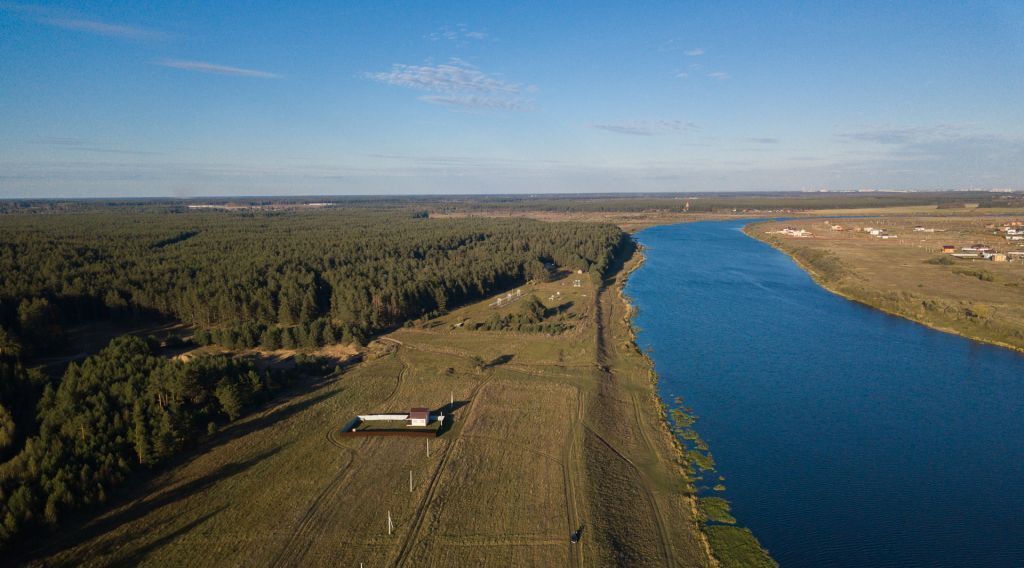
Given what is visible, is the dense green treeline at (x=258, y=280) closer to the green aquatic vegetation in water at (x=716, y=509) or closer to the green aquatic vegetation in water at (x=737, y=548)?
the green aquatic vegetation in water at (x=716, y=509)

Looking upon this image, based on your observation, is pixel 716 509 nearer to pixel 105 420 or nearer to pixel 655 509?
pixel 655 509

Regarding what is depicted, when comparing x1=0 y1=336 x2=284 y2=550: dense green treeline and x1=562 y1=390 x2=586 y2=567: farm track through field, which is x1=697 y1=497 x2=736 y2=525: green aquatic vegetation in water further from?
x1=0 y1=336 x2=284 y2=550: dense green treeline

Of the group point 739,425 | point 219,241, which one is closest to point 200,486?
point 739,425

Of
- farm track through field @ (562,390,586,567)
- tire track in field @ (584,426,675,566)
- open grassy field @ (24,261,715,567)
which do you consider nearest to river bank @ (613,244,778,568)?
open grassy field @ (24,261,715,567)

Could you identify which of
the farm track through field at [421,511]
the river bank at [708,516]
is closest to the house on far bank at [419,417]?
the farm track through field at [421,511]

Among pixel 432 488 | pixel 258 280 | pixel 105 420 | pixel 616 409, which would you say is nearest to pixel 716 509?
pixel 616 409

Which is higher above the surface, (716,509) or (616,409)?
(616,409)
